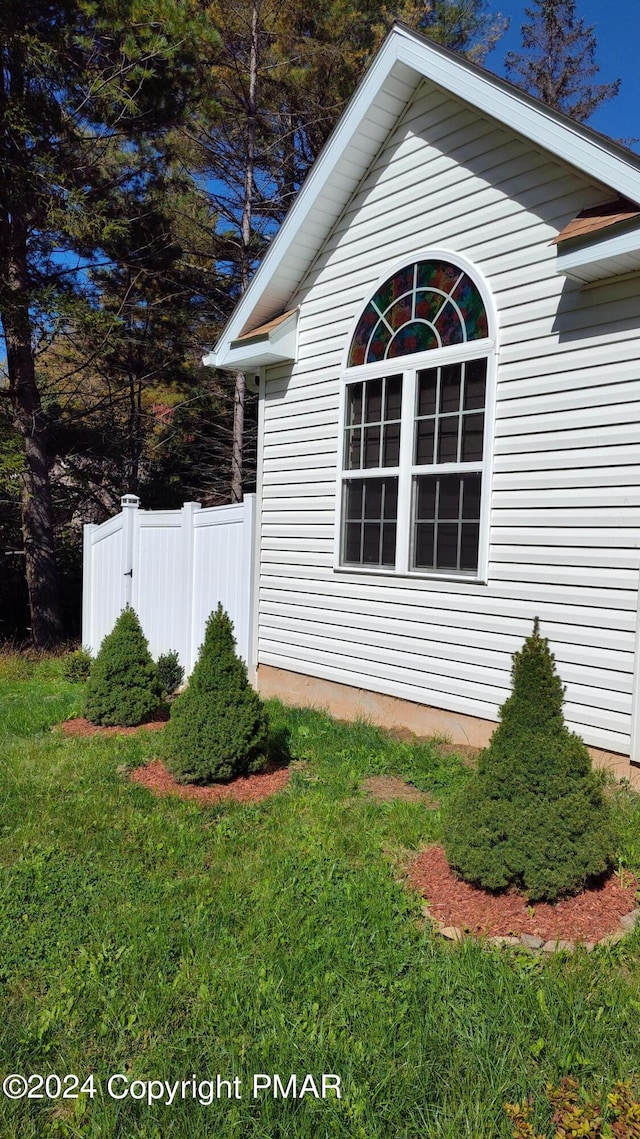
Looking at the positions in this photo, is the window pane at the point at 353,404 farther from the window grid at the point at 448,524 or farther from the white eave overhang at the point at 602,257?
the white eave overhang at the point at 602,257

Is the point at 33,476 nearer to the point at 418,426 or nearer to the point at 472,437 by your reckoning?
the point at 418,426

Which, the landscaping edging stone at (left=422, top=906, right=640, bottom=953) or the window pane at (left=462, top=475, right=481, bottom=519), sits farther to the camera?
the window pane at (left=462, top=475, right=481, bottom=519)

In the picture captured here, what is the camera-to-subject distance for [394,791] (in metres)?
4.85

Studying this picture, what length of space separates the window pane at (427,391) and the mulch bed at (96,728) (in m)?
3.69

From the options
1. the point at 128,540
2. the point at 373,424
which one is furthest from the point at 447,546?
the point at 128,540

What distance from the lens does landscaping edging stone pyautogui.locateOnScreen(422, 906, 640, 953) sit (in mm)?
2980

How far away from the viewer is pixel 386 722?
21.5ft

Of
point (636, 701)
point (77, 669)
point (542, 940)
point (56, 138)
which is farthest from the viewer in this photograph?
point (56, 138)

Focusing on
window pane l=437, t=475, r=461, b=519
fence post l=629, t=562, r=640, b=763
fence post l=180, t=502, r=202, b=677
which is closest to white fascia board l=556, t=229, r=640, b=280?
window pane l=437, t=475, r=461, b=519

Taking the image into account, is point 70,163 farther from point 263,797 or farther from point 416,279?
point 263,797

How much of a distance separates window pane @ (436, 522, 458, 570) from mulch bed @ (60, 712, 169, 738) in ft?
9.66

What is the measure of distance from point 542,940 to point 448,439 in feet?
13.1

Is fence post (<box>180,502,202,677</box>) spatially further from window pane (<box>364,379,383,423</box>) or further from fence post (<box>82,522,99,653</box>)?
window pane (<box>364,379,383,423</box>)

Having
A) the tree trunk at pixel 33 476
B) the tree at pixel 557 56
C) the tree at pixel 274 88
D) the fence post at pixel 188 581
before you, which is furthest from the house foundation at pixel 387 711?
the tree at pixel 557 56
